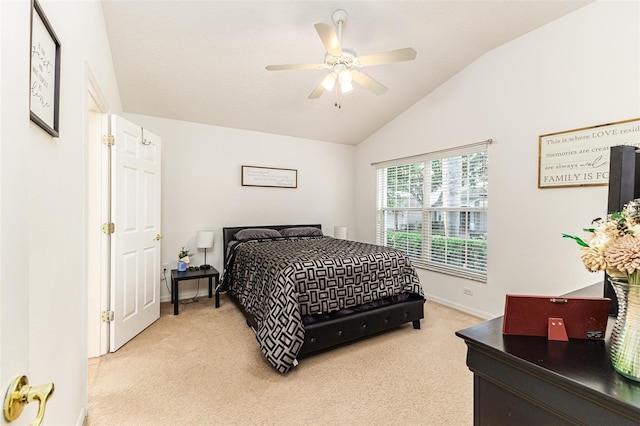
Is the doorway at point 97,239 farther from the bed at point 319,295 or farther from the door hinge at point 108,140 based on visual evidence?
the bed at point 319,295

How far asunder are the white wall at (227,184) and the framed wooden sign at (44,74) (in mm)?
2799

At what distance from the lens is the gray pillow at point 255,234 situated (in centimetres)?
411

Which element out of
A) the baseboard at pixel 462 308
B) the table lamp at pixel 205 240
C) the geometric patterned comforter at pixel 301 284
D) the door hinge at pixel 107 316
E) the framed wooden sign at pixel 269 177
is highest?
the framed wooden sign at pixel 269 177

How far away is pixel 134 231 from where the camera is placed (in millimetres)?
2914

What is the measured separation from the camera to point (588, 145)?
2670 millimetres

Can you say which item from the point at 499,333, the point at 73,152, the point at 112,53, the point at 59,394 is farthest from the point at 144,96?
the point at 499,333

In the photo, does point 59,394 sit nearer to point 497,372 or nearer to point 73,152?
point 73,152

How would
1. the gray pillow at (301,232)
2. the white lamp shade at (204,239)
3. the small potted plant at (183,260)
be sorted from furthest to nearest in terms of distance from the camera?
1. the gray pillow at (301,232)
2. the white lamp shade at (204,239)
3. the small potted plant at (183,260)

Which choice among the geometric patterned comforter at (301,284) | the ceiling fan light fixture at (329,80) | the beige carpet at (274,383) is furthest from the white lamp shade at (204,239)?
the ceiling fan light fixture at (329,80)

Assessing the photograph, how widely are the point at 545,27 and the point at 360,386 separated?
3.64 m

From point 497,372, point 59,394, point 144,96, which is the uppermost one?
point 144,96

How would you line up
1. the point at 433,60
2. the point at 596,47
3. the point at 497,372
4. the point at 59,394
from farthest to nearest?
the point at 433,60 < the point at 596,47 < the point at 59,394 < the point at 497,372

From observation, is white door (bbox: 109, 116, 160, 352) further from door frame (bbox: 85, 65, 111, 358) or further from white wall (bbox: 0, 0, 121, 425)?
white wall (bbox: 0, 0, 121, 425)

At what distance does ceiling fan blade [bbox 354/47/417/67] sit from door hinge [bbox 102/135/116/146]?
87.1 inches
